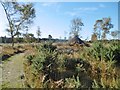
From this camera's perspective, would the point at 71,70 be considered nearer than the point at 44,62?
No

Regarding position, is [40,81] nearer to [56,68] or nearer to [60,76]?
[60,76]

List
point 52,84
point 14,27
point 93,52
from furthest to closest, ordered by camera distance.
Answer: point 14,27 < point 93,52 < point 52,84

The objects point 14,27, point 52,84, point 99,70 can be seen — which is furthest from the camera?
point 14,27

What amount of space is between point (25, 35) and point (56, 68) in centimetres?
3165

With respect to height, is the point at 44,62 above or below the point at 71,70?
above

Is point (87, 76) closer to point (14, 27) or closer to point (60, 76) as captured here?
point (60, 76)

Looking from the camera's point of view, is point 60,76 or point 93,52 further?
point 93,52

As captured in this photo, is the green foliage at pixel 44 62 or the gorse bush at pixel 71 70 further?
the green foliage at pixel 44 62

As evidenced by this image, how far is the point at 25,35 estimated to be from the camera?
42.3m

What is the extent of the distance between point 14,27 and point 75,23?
74.7 ft

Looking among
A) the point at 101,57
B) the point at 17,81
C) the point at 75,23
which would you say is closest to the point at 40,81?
the point at 17,81

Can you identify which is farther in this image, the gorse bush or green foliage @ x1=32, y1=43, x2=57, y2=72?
green foliage @ x1=32, y1=43, x2=57, y2=72

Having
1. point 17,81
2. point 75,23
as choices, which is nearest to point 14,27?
point 75,23

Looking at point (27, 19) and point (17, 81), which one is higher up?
point (27, 19)
